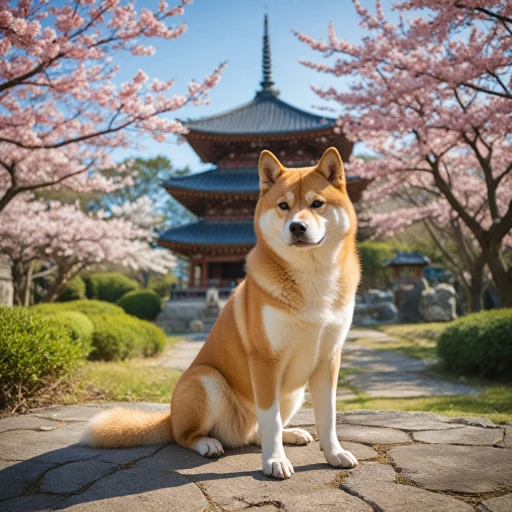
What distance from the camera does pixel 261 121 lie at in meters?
23.3

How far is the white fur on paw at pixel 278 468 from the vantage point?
2.29 m

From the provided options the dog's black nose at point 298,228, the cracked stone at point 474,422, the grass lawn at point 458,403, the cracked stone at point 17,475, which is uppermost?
the dog's black nose at point 298,228

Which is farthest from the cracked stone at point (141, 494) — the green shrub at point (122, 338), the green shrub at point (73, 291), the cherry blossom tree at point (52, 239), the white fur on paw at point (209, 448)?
the green shrub at point (73, 291)

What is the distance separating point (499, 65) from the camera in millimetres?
6410

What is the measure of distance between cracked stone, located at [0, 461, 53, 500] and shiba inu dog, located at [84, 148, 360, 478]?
0.44 meters

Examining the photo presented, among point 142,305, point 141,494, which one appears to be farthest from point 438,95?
point 142,305

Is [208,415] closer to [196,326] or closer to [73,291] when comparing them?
[196,326]

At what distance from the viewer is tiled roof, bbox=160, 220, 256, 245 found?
20.1 metres

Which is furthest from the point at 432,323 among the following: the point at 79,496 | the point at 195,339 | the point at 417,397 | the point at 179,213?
the point at 179,213

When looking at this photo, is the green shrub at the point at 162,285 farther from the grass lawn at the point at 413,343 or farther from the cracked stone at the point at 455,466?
the cracked stone at the point at 455,466

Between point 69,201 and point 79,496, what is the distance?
81.4ft

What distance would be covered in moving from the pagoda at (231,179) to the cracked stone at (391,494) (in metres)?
17.0

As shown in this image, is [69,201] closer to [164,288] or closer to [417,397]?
[164,288]

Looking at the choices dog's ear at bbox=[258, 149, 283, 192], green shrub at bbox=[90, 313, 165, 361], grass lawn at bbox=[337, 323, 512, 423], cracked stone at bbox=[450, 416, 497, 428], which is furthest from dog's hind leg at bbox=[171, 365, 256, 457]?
green shrub at bbox=[90, 313, 165, 361]
